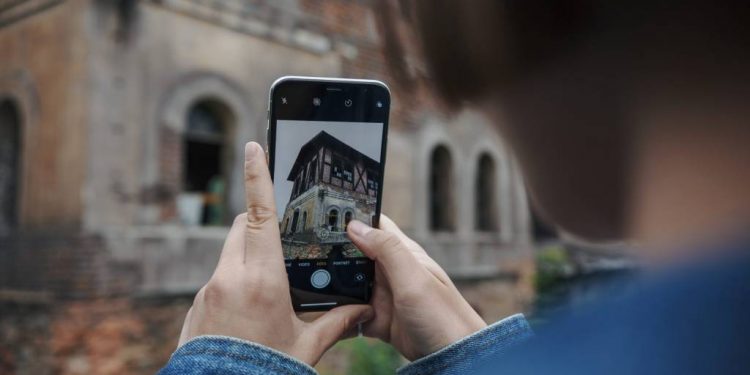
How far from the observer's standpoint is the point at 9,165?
18.6 feet

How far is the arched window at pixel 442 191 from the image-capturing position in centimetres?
898

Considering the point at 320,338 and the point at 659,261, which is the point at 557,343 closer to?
the point at 659,261

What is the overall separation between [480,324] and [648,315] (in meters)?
0.55

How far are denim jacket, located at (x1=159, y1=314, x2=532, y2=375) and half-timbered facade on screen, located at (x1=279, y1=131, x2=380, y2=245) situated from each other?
0.31 metres

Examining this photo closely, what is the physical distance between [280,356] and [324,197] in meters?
0.38

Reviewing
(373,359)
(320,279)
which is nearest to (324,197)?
(320,279)

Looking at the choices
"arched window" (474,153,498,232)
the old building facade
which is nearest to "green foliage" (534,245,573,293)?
"arched window" (474,153,498,232)

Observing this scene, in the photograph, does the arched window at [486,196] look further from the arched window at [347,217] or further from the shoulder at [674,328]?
the shoulder at [674,328]

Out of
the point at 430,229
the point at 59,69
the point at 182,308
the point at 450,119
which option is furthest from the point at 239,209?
the point at 450,119

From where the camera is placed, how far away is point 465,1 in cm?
75

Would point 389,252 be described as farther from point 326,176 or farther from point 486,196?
point 486,196

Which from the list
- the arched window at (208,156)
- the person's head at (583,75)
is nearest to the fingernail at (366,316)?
the person's head at (583,75)

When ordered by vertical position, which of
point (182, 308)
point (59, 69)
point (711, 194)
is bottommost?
point (182, 308)

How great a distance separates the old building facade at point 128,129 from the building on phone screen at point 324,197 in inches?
151
